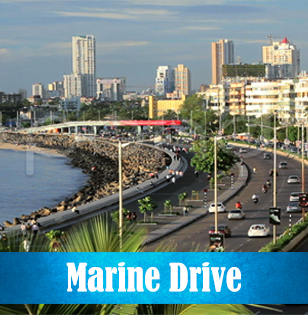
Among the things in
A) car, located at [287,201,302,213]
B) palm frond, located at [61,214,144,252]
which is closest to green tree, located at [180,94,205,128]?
car, located at [287,201,302,213]

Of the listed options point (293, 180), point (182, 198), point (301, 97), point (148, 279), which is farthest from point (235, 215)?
point (301, 97)

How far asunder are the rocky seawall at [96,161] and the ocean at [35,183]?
130 cm

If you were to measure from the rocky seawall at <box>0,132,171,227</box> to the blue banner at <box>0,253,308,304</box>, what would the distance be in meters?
30.1

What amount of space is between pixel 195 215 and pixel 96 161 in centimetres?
5401

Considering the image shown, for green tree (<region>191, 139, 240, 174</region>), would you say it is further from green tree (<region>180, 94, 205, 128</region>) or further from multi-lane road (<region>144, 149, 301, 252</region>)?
green tree (<region>180, 94, 205, 128</region>)

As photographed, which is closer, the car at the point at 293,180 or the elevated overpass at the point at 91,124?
the car at the point at 293,180

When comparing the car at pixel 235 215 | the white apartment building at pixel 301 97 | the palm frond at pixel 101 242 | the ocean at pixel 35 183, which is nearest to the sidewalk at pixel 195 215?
the car at pixel 235 215

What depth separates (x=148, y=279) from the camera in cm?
645

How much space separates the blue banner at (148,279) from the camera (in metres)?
6.36

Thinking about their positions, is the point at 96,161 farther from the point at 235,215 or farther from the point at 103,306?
the point at 103,306

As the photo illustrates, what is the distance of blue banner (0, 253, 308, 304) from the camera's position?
636 centimetres

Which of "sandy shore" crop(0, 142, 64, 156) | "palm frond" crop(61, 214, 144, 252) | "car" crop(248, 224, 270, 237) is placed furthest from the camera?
"sandy shore" crop(0, 142, 64, 156)

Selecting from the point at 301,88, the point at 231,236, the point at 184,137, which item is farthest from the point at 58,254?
the point at 184,137

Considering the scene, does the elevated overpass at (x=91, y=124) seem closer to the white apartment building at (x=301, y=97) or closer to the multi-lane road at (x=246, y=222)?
the white apartment building at (x=301, y=97)
